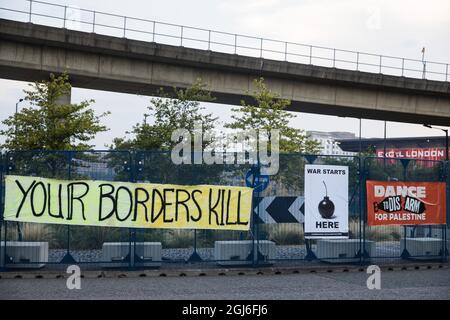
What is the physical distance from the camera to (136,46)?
36.6 meters

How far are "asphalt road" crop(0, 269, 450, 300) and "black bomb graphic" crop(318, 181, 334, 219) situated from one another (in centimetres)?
153

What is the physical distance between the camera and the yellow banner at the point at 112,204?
13188 mm

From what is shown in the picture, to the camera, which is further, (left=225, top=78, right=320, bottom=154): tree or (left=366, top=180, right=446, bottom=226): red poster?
(left=225, top=78, right=320, bottom=154): tree

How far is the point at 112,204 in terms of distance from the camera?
43.8 feet

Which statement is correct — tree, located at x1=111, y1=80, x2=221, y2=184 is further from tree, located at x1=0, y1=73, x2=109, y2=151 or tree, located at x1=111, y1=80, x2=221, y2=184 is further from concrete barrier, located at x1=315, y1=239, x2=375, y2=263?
concrete barrier, located at x1=315, y1=239, x2=375, y2=263

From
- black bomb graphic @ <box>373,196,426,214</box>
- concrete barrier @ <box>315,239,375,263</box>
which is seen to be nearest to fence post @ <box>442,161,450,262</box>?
black bomb graphic @ <box>373,196,426,214</box>

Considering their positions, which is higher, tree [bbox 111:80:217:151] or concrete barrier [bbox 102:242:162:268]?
tree [bbox 111:80:217:151]

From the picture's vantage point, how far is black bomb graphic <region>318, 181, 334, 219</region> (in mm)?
14375

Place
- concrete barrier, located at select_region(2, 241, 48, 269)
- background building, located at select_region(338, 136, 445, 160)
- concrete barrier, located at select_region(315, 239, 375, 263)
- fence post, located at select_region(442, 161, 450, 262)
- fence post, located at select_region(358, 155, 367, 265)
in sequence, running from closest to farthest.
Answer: concrete barrier, located at select_region(2, 241, 48, 269) → concrete barrier, located at select_region(315, 239, 375, 263) → fence post, located at select_region(358, 155, 367, 265) → fence post, located at select_region(442, 161, 450, 262) → background building, located at select_region(338, 136, 445, 160)

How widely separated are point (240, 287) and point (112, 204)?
11.6 feet

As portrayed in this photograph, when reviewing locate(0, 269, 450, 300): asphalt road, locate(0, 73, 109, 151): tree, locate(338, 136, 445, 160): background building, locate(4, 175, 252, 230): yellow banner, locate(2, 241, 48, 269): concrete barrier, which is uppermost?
locate(338, 136, 445, 160): background building

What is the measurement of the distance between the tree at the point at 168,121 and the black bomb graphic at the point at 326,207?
60.0 ft

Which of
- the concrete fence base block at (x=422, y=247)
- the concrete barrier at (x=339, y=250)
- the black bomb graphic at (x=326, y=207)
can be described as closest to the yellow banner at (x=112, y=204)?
the black bomb graphic at (x=326, y=207)

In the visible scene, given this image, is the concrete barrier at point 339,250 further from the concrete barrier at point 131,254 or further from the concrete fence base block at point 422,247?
the concrete barrier at point 131,254
